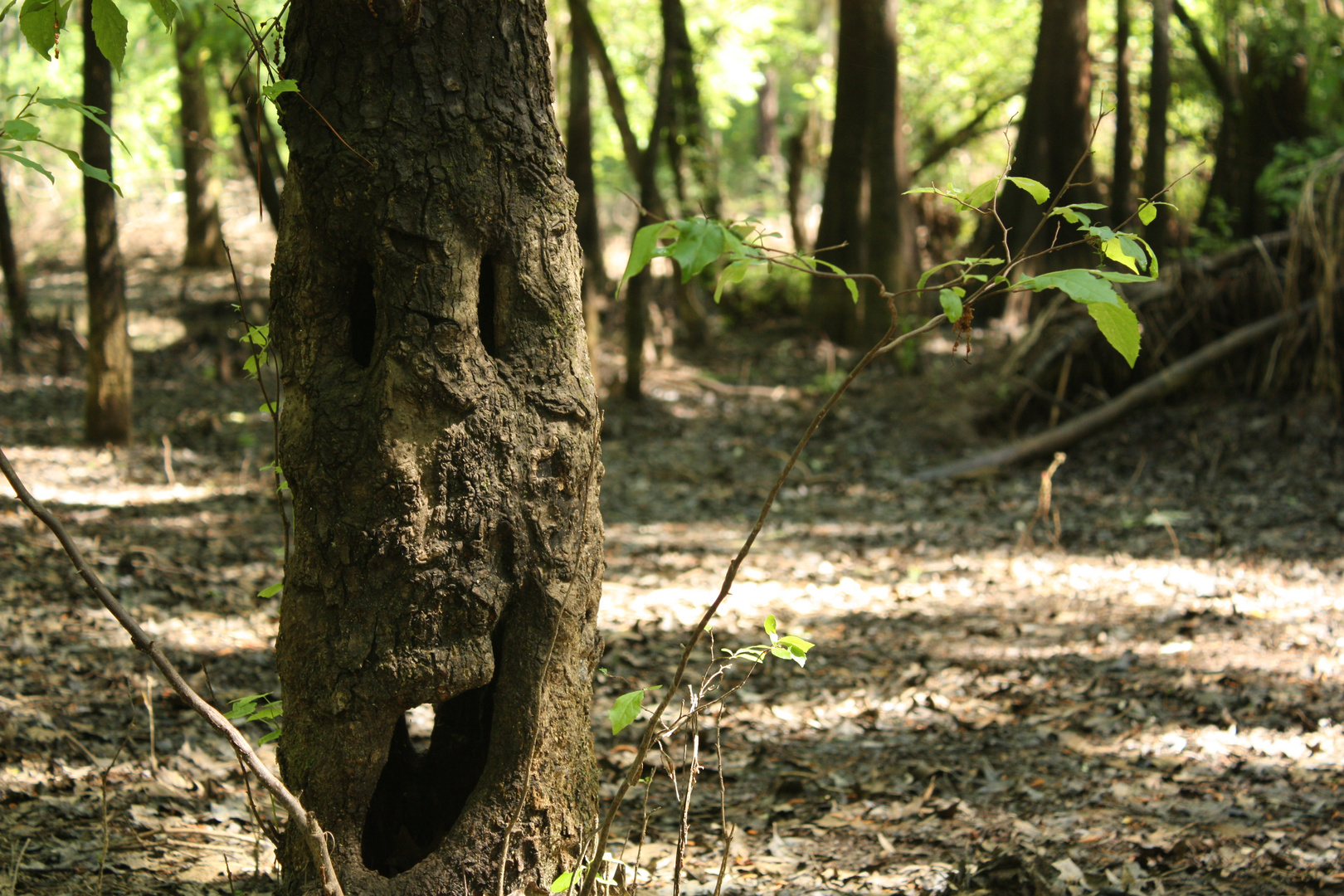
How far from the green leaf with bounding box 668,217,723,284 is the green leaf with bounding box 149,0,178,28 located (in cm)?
112

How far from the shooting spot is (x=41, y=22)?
196 cm

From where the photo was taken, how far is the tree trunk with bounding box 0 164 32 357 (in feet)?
34.1

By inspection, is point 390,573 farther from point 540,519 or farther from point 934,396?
point 934,396

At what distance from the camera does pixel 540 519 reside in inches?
89.2

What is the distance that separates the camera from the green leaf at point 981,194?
189 cm

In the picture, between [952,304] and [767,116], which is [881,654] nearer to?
[952,304]

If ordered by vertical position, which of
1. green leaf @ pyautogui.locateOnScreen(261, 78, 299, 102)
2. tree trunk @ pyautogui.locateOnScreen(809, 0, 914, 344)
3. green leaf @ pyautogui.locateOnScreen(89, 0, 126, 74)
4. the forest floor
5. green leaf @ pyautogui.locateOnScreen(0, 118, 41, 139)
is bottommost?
the forest floor

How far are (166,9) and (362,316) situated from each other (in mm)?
742

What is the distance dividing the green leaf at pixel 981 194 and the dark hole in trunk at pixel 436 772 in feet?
5.34

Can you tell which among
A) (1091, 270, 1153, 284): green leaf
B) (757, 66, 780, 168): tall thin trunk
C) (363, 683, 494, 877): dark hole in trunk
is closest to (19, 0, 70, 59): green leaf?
(363, 683, 494, 877): dark hole in trunk

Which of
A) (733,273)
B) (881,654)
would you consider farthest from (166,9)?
(881,654)

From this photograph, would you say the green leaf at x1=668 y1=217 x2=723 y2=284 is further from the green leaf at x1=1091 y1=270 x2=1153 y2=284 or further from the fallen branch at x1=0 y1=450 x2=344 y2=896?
the fallen branch at x1=0 y1=450 x2=344 y2=896

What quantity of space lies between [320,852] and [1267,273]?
9093 mm

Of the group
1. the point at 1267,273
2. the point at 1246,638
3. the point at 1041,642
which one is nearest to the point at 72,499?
the point at 1041,642
